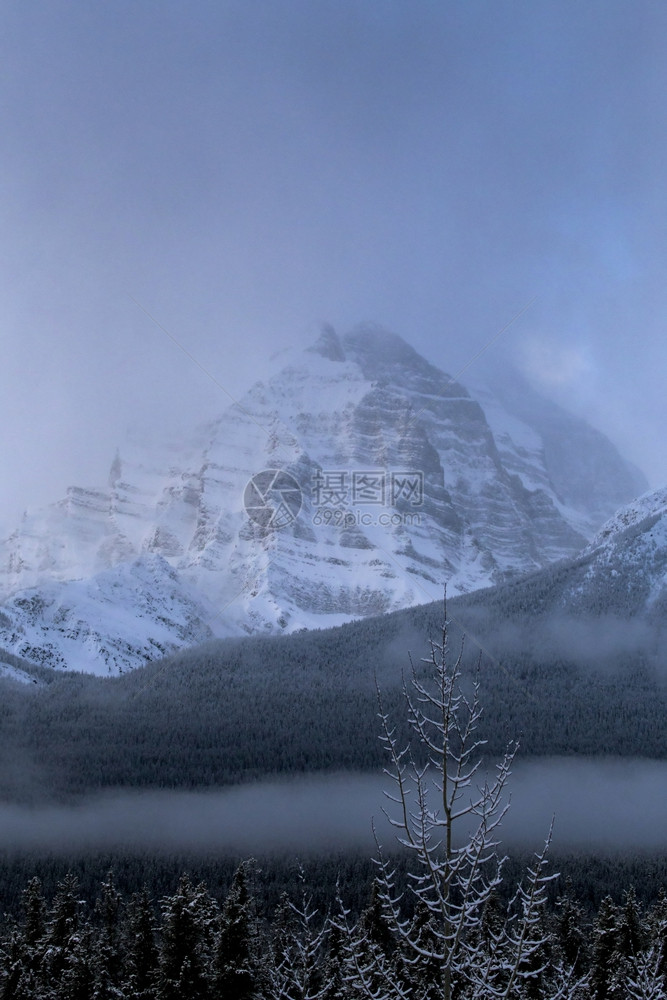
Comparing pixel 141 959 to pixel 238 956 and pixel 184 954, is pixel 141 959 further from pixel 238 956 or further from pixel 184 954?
pixel 238 956

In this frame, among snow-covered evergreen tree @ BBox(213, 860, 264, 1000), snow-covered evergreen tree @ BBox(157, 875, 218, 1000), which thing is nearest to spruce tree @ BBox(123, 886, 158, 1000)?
snow-covered evergreen tree @ BBox(157, 875, 218, 1000)

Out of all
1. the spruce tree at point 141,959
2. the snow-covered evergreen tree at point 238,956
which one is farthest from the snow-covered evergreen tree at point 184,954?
the spruce tree at point 141,959

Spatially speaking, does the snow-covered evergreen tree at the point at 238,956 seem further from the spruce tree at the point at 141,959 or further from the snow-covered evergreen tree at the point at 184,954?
the spruce tree at the point at 141,959

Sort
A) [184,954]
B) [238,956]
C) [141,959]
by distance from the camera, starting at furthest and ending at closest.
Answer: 1. [141,959]
2. [238,956]
3. [184,954]

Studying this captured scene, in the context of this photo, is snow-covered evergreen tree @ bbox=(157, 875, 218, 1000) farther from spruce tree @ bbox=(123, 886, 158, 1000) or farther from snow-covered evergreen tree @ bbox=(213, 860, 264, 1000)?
spruce tree @ bbox=(123, 886, 158, 1000)

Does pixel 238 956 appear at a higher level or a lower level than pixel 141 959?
higher

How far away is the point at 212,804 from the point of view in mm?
116625

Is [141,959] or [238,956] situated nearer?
[238,956]

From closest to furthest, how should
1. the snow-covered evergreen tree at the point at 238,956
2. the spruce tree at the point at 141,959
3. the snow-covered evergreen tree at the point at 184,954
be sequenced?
the snow-covered evergreen tree at the point at 184,954 < the snow-covered evergreen tree at the point at 238,956 < the spruce tree at the point at 141,959

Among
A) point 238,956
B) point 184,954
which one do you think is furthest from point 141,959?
point 238,956

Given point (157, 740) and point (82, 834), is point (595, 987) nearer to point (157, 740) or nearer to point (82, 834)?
point (82, 834)

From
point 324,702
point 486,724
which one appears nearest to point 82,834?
point 324,702

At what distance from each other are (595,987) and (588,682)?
97402mm

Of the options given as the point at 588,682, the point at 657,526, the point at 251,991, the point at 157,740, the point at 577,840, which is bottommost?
the point at 251,991
